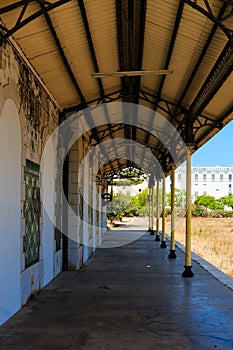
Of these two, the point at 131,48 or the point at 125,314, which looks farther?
the point at 131,48

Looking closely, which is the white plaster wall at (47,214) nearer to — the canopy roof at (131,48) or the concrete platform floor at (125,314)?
the concrete platform floor at (125,314)

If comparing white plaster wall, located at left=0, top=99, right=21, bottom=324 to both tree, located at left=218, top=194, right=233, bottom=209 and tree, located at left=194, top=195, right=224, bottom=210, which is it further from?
tree, located at left=218, top=194, right=233, bottom=209

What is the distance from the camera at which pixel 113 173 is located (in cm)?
2436

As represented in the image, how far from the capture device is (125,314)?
6062 mm

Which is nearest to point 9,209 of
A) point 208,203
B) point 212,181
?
point 208,203

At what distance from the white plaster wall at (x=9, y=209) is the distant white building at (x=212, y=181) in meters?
85.1

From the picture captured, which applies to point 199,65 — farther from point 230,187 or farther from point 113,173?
point 230,187

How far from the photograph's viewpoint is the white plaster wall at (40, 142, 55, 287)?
25.1 ft

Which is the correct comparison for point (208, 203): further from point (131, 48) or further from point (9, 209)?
point (9, 209)

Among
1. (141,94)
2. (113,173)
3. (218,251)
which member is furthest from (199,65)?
(113,173)

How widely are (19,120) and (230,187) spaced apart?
90083 millimetres

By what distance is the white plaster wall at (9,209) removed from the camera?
5199 mm

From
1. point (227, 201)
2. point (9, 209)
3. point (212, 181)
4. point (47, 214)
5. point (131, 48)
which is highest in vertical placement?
point (212, 181)

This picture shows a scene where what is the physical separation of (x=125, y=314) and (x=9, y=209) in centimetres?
211
